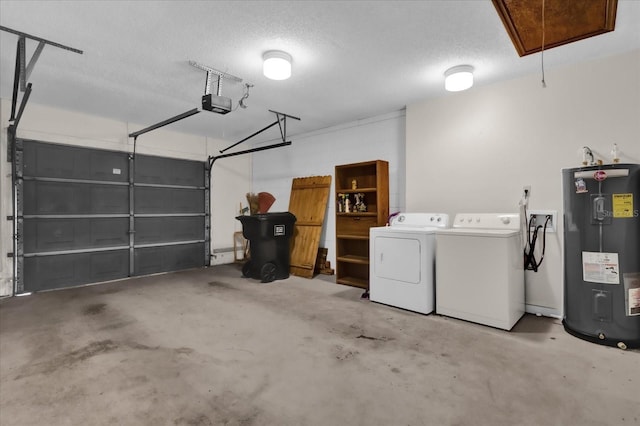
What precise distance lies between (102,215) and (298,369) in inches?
177

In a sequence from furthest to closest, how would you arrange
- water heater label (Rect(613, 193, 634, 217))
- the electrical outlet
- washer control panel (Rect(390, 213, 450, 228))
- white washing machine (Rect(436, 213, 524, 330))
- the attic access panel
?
1. washer control panel (Rect(390, 213, 450, 228))
2. the electrical outlet
3. white washing machine (Rect(436, 213, 524, 330))
4. water heater label (Rect(613, 193, 634, 217))
5. the attic access panel

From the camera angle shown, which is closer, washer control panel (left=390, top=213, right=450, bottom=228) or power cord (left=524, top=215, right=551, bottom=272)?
power cord (left=524, top=215, right=551, bottom=272)

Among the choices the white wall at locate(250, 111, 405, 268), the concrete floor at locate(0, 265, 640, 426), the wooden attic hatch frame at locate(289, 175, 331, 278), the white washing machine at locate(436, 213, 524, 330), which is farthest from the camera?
the wooden attic hatch frame at locate(289, 175, 331, 278)

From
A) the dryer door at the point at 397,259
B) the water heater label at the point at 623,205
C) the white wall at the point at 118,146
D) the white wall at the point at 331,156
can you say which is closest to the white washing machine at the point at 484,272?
the dryer door at the point at 397,259

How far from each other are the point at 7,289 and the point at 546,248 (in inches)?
266

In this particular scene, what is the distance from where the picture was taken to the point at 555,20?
8.09 feet

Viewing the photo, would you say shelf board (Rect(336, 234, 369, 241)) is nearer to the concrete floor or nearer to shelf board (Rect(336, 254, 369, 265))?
shelf board (Rect(336, 254, 369, 265))

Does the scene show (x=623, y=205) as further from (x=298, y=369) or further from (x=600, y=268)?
(x=298, y=369)

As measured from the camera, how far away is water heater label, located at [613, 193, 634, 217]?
2.52m

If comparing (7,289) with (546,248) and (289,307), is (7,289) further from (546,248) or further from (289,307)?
(546,248)

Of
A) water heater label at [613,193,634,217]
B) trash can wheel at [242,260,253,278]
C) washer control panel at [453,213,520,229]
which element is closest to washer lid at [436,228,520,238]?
washer control panel at [453,213,520,229]

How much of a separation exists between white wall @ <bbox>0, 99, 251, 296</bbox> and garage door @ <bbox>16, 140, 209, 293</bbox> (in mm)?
131

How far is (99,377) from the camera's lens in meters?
2.12

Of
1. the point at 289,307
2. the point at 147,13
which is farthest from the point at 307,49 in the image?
the point at 289,307
